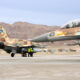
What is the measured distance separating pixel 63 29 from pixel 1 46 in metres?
22.8

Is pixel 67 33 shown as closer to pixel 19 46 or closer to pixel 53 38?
pixel 53 38

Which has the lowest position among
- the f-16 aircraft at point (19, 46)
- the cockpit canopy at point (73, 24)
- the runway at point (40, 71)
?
the runway at point (40, 71)

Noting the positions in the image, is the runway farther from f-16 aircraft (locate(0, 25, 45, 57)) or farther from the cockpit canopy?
f-16 aircraft (locate(0, 25, 45, 57))

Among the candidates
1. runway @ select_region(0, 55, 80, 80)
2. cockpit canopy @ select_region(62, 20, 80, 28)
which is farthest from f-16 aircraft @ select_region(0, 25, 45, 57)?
runway @ select_region(0, 55, 80, 80)

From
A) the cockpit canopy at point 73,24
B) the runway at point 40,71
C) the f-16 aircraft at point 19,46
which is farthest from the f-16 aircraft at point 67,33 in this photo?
the f-16 aircraft at point 19,46

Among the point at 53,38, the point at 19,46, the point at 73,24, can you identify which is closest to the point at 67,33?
the point at 73,24

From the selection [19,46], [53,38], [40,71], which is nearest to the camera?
[40,71]

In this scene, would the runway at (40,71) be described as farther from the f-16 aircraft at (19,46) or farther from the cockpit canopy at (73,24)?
the f-16 aircraft at (19,46)

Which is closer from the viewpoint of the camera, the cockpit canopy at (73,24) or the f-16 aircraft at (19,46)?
the cockpit canopy at (73,24)

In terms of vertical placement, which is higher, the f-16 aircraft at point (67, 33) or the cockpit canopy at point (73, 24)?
the cockpit canopy at point (73, 24)

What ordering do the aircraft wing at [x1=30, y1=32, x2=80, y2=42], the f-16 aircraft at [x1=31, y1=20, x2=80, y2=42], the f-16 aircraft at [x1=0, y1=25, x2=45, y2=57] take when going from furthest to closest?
the f-16 aircraft at [x1=0, y1=25, x2=45, y2=57] → the aircraft wing at [x1=30, y1=32, x2=80, y2=42] → the f-16 aircraft at [x1=31, y1=20, x2=80, y2=42]

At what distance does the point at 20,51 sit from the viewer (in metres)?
51.8

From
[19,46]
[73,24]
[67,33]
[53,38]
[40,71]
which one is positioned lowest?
[40,71]

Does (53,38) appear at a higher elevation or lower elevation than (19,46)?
higher
